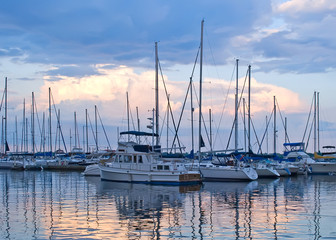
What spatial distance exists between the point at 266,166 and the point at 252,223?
35952mm

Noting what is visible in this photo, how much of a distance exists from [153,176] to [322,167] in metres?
29.8

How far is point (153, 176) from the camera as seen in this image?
136 ft

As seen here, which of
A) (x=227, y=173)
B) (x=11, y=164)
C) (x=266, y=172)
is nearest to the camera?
(x=227, y=173)

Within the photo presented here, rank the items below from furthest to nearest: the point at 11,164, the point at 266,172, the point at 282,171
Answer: the point at 11,164
the point at 282,171
the point at 266,172

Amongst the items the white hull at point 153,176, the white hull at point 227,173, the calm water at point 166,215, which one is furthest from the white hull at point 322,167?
the calm water at point 166,215

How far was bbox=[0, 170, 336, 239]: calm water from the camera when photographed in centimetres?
1803

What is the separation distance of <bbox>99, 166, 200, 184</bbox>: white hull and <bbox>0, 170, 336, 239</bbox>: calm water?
20.4 feet

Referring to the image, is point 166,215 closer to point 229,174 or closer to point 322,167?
point 229,174

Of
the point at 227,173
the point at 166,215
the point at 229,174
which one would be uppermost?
the point at 227,173

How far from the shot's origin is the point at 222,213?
2338 centimetres

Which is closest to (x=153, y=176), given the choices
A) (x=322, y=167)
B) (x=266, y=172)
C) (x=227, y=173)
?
(x=227, y=173)

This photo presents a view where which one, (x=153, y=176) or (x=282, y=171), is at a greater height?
(x=153, y=176)

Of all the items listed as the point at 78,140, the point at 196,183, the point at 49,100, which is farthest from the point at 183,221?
the point at 78,140

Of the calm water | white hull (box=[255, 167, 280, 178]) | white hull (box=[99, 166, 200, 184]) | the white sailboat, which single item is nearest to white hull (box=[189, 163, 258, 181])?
the white sailboat
